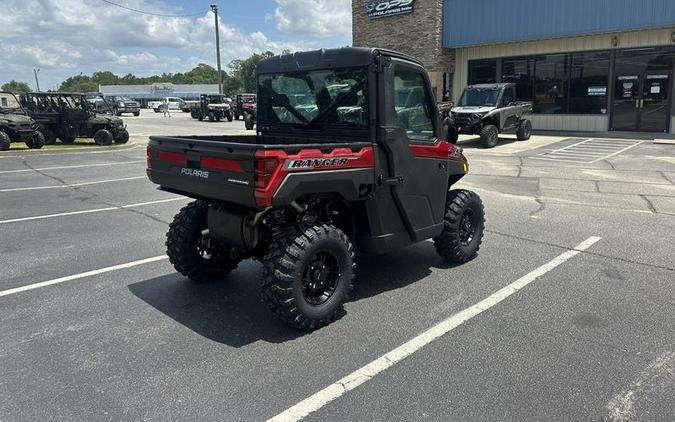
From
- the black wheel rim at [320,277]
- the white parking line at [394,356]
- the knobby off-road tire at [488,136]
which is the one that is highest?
the knobby off-road tire at [488,136]

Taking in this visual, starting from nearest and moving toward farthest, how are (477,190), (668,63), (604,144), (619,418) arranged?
(619,418), (477,190), (604,144), (668,63)

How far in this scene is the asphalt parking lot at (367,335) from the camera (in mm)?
3023

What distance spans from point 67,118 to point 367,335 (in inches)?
746

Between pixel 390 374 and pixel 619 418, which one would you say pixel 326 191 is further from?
pixel 619 418

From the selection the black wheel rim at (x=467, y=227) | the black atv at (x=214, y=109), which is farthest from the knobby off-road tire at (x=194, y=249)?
the black atv at (x=214, y=109)

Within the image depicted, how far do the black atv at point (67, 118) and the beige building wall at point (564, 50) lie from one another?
16473 millimetres

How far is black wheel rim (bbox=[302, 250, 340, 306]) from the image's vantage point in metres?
4.03

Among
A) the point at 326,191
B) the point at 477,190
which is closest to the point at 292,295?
the point at 326,191

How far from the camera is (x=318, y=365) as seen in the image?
3469mm

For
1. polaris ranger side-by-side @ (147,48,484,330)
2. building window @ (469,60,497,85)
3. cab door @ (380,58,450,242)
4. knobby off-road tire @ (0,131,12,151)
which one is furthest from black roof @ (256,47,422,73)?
building window @ (469,60,497,85)

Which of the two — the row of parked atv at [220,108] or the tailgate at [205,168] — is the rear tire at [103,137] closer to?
the tailgate at [205,168]

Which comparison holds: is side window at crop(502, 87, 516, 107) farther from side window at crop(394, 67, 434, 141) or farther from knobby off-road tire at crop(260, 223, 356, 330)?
knobby off-road tire at crop(260, 223, 356, 330)

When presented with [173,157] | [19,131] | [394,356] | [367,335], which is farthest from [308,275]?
[19,131]

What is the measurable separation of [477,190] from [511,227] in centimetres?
316
